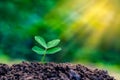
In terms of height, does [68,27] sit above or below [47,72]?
above

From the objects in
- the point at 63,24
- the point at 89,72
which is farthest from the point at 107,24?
the point at 89,72

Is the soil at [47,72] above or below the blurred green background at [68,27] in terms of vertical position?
below

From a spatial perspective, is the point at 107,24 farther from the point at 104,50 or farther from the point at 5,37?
the point at 5,37

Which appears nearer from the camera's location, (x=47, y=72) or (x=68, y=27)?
(x=47, y=72)

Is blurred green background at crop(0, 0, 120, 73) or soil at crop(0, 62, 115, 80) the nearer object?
soil at crop(0, 62, 115, 80)

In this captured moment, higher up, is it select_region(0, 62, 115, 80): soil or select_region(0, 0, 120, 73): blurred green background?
select_region(0, 0, 120, 73): blurred green background
